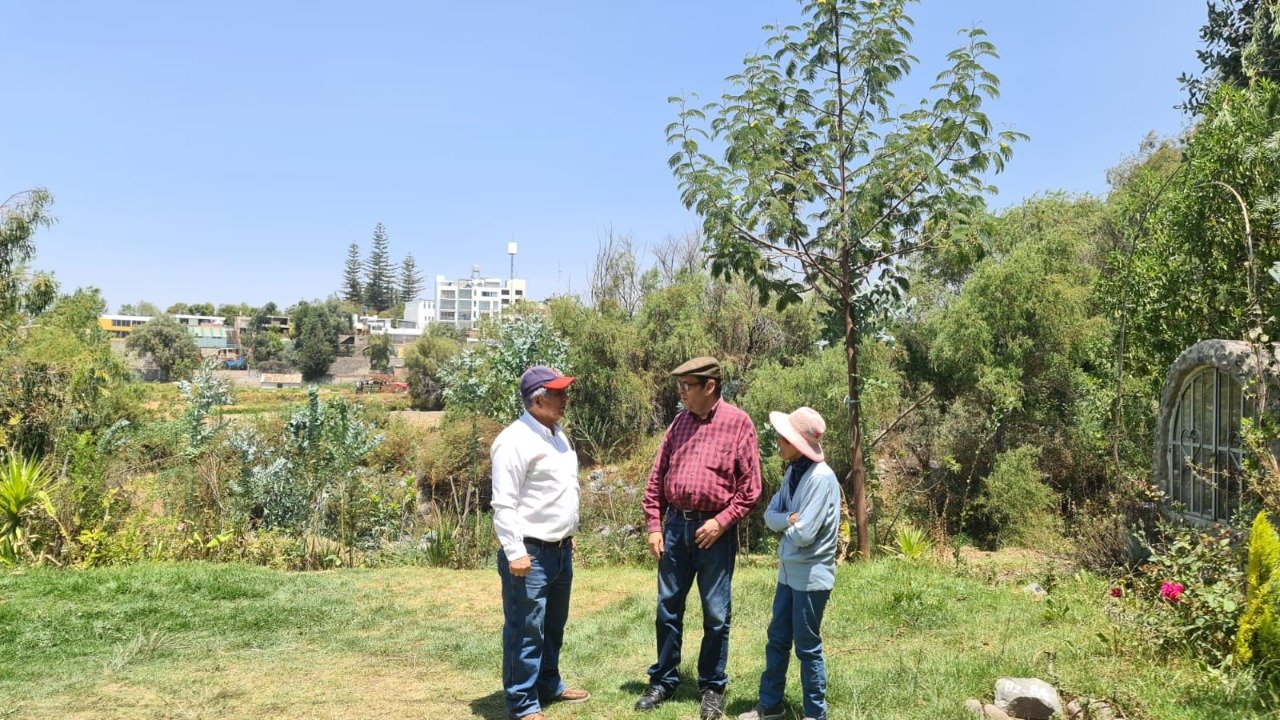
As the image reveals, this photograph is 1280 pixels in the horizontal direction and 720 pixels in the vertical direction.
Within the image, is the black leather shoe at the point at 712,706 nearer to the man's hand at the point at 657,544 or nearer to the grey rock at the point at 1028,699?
the man's hand at the point at 657,544

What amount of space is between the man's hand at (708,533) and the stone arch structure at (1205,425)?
4.40 metres

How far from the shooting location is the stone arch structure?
21.6ft

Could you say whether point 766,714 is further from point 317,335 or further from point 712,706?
point 317,335

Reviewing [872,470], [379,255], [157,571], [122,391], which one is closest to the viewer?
[157,571]

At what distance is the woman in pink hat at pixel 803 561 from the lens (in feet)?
12.2

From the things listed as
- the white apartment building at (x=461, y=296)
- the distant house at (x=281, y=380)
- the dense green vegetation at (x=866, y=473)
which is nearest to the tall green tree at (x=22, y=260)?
the dense green vegetation at (x=866, y=473)

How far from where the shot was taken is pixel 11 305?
1577 cm

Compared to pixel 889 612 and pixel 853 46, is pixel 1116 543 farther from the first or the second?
pixel 853 46

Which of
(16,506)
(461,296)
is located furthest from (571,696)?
(461,296)

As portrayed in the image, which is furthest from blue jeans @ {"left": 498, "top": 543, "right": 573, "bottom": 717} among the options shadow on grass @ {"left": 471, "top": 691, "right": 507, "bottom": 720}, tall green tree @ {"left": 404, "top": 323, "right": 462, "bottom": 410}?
tall green tree @ {"left": 404, "top": 323, "right": 462, "bottom": 410}

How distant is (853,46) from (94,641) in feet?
23.1

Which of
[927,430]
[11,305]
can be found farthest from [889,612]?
[11,305]

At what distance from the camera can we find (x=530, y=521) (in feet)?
13.1

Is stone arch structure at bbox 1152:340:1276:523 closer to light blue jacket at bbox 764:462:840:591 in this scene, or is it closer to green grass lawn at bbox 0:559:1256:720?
green grass lawn at bbox 0:559:1256:720
